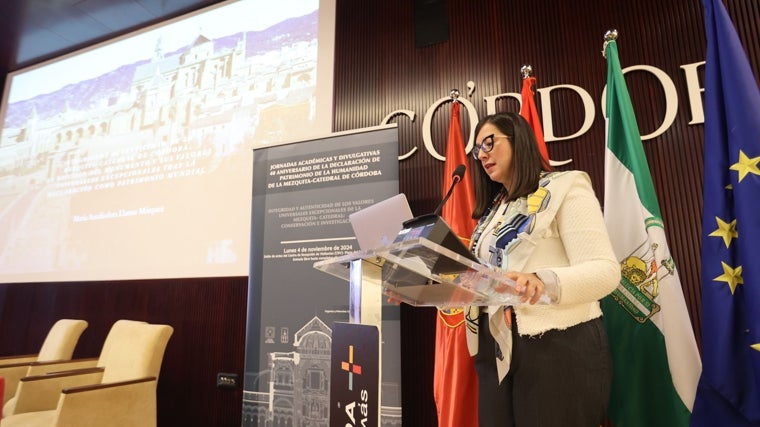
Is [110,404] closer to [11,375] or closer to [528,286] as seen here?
A: [11,375]

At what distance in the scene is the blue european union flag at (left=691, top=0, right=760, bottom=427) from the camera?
1245mm

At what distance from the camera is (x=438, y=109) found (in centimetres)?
258

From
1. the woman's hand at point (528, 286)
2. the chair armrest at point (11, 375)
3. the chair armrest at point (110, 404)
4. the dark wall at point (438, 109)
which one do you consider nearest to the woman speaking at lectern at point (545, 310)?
the woman's hand at point (528, 286)

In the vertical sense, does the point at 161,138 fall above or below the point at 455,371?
above

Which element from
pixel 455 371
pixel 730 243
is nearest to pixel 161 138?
pixel 455 371

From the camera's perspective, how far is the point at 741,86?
137cm

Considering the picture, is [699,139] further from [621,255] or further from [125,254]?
[125,254]

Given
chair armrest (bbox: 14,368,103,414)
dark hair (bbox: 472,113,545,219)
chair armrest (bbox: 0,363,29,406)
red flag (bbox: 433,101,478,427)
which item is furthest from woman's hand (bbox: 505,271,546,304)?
chair armrest (bbox: 0,363,29,406)

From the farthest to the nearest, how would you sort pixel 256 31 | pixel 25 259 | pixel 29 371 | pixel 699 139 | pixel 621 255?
pixel 25 259, pixel 256 31, pixel 29 371, pixel 699 139, pixel 621 255

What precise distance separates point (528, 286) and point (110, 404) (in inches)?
84.6

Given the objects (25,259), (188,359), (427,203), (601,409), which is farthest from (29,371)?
(601,409)

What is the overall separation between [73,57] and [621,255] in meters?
4.77

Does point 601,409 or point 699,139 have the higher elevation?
point 699,139

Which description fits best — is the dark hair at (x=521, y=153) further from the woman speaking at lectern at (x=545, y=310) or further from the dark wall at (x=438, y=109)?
the dark wall at (x=438, y=109)
